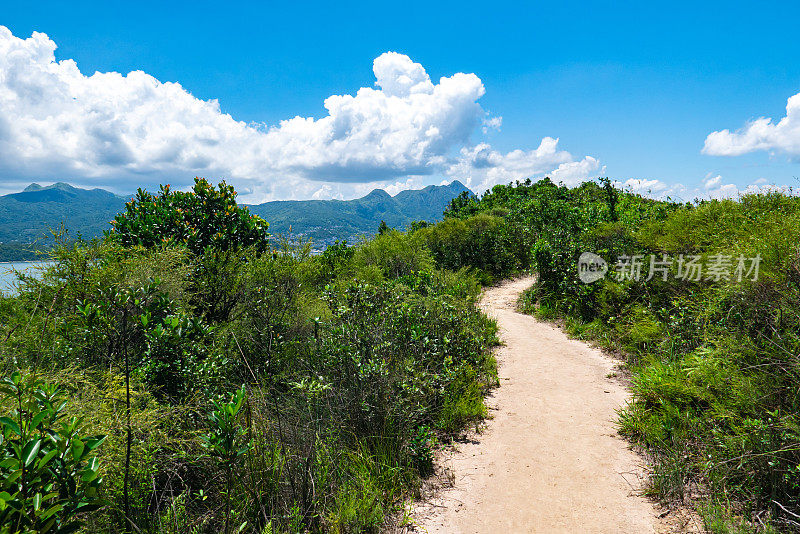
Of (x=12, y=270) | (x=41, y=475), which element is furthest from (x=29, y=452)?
(x=12, y=270)

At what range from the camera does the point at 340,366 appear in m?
4.57

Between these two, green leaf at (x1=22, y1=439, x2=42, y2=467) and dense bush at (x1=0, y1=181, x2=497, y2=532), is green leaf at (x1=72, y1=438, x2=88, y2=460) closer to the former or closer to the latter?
green leaf at (x1=22, y1=439, x2=42, y2=467)

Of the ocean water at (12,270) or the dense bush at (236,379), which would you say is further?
the ocean water at (12,270)

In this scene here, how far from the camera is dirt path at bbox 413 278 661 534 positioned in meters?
3.61

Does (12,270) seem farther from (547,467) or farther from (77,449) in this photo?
(547,467)

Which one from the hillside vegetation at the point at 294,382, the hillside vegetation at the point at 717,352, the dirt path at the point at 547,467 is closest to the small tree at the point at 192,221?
the hillside vegetation at the point at 294,382

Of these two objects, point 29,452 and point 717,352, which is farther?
point 717,352

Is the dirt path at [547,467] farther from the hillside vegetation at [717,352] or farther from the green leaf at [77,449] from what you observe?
the green leaf at [77,449]

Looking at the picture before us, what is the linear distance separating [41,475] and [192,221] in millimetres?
6820

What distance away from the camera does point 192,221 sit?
7754mm

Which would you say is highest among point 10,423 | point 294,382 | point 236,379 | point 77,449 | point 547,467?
point 10,423

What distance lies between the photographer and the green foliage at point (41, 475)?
5.10 feet

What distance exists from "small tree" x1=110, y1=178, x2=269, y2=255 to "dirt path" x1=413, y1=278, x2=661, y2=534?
563 centimetres

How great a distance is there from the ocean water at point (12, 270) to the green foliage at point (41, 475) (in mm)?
4182
